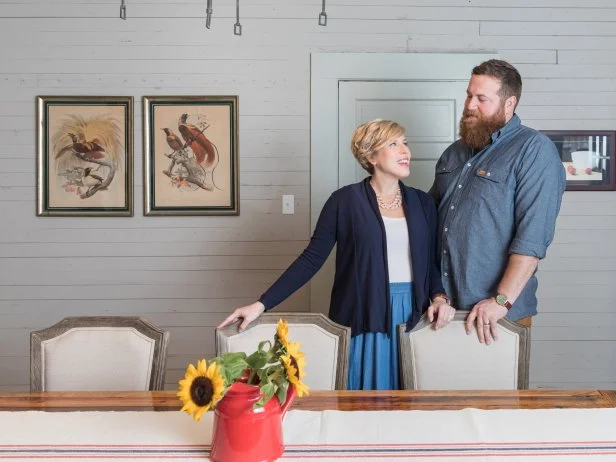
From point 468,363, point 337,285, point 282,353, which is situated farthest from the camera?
point 337,285

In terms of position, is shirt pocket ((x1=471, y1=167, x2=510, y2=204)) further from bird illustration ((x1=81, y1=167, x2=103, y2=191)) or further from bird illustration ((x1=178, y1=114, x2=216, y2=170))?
bird illustration ((x1=81, y1=167, x2=103, y2=191))

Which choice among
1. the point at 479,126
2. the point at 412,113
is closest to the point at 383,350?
the point at 479,126

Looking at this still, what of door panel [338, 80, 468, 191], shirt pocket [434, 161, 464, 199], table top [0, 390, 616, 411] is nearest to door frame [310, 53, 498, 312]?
door panel [338, 80, 468, 191]

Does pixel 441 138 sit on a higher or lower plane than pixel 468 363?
higher

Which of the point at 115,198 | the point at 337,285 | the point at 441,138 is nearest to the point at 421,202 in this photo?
the point at 337,285

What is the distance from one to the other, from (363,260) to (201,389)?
1187 mm

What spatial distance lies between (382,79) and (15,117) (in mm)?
1990

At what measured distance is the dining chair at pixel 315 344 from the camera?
2014 mm

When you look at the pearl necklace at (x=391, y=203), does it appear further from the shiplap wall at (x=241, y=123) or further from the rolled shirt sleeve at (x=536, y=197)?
the shiplap wall at (x=241, y=123)

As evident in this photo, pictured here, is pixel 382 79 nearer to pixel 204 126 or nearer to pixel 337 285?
pixel 204 126

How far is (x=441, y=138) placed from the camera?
3.48m

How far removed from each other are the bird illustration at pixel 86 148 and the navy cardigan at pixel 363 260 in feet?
5.28

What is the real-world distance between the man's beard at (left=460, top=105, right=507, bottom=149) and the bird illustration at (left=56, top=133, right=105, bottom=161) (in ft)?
6.47

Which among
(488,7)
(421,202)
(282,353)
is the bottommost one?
(282,353)
